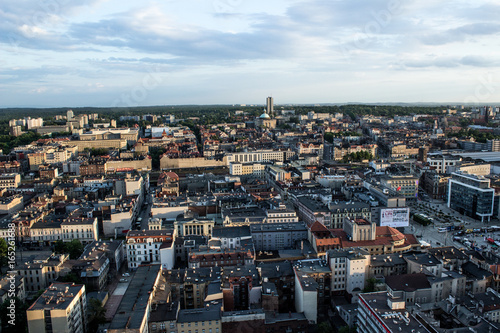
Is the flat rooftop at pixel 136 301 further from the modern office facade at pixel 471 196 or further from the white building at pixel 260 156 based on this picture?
the white building at pixel 260 156

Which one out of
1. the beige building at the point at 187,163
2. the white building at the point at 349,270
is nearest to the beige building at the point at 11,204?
the beige building at the point at 187,163

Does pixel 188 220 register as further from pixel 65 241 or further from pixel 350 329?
pixel 350 329

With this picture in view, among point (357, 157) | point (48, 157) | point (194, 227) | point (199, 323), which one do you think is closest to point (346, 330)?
point (199, 323)

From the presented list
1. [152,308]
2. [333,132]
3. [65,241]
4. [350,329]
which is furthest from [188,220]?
[333,132]

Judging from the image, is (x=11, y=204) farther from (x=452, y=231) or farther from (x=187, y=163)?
(x=452, y=231)

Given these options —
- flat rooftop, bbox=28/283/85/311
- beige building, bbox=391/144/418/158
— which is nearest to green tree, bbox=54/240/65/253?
flat rooftop, bbox=28/283/85/311
